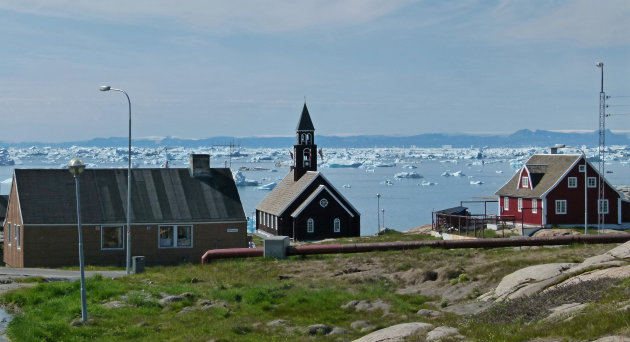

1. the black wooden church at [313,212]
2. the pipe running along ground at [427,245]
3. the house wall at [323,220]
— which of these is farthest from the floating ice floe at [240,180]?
the pipe running along ground at [427,245]

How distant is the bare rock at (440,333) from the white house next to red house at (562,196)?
40.8 metres

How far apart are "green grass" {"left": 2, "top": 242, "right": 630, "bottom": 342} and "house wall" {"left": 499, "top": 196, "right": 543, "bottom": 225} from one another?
26251 millimetres

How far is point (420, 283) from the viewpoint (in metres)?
25.4

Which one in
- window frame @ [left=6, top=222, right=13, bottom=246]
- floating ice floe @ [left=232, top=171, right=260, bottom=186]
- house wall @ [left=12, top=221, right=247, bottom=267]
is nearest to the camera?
house wall @ [left=12, top=221, right=247, bottom=267]

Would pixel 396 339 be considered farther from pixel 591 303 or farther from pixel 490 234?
pixel 490 234

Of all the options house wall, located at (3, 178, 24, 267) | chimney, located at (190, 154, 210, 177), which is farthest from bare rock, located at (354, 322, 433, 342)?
chimney, located at (190, 154, 210, 177)

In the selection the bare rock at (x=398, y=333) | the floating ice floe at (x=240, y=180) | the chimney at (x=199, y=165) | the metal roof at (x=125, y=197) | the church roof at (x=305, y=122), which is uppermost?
the church roof at (x=305, y=122)

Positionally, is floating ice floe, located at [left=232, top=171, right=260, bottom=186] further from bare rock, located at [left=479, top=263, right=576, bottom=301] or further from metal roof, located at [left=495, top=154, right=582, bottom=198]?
bare rock, located at [left=479, top=263, right=576, bottom=301]

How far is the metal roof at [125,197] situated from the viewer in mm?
40469

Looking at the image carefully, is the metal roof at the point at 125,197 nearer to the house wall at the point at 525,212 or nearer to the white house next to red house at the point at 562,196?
the house wall at the point at 525,212

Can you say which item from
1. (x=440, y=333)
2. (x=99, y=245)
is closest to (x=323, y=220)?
(x=99, y=245)

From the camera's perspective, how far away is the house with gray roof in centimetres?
3991

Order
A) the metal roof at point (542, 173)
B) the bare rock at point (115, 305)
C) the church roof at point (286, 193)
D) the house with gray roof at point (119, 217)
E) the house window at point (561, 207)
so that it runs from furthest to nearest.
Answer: the church roof at point (286, 193), the metal roof at point (542, 173), the house window at point (561, 207), the house with gray roof at point (119, 217), the bare rock at point (115, 305)

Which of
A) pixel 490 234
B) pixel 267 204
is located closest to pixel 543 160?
pixel 490 234
